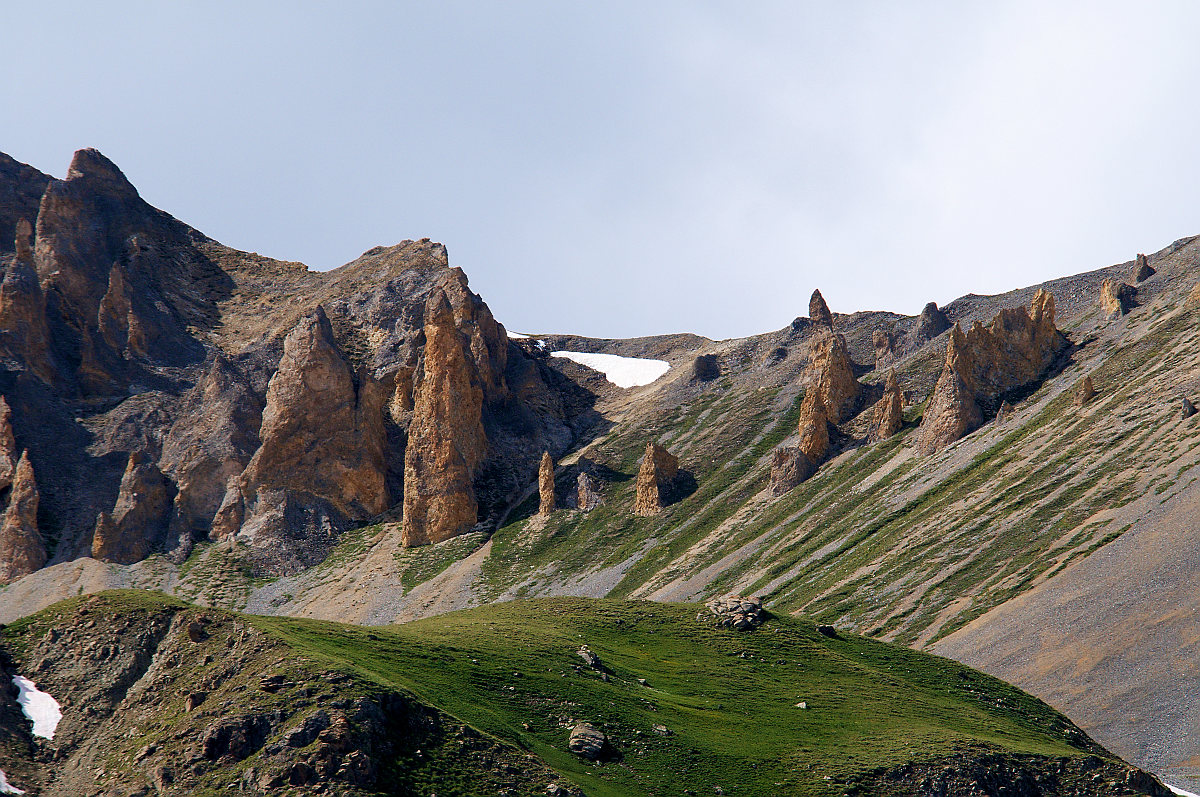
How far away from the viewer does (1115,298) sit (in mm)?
136250

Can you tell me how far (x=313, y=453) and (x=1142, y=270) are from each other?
129 m

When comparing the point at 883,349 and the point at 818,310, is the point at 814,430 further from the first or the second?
the point at 818,310

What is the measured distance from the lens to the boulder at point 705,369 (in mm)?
177875

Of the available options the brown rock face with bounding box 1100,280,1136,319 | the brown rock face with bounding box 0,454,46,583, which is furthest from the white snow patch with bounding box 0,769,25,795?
the brown rock face with bounding box 1100,280,1136,319

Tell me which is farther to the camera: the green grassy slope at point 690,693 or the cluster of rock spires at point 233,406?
the cluster of rock spires at point 233,406

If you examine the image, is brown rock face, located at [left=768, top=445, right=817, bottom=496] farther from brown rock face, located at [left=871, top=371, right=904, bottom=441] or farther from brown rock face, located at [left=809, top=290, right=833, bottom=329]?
brown rock face, located at [left=809, top=290, right=833, bottom=329]

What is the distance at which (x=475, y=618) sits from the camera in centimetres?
5525

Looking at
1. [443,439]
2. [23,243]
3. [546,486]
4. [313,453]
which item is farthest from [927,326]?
[23,243]

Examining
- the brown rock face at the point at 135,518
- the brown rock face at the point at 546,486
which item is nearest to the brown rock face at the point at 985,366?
the brown rock face at the point at 546,486

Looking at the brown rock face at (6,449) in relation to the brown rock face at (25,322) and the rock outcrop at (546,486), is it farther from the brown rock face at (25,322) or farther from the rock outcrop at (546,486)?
the rock outcrop at (546,486)

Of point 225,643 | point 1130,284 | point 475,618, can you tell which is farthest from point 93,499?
point 1130,284

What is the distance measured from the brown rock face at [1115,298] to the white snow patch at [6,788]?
458ft

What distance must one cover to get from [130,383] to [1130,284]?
16377 cm

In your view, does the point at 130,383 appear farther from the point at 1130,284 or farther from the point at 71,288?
the point at 1130,284
